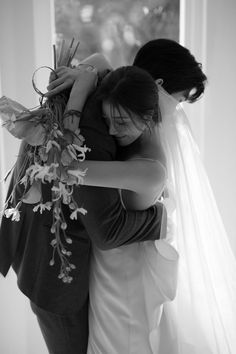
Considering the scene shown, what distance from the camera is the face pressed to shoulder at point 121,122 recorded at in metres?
0.80

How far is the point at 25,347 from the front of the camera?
1394mm

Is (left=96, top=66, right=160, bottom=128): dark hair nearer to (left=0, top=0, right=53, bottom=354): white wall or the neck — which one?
the neck

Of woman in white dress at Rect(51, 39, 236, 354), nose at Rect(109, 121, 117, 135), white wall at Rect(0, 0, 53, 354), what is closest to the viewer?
nose at Rect(109, 121, 117, 135)

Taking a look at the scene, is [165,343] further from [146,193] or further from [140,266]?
[146,193]

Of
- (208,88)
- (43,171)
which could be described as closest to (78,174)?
(43,171)

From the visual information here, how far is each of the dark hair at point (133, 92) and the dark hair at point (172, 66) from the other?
18 centimetres

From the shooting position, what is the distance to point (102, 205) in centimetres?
83

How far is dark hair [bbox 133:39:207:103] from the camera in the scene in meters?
0.96

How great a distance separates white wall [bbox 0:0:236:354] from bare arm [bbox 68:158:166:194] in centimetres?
55

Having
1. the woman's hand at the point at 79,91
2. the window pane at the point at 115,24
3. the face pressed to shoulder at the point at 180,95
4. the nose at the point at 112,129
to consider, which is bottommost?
the nose at the point at 112,129

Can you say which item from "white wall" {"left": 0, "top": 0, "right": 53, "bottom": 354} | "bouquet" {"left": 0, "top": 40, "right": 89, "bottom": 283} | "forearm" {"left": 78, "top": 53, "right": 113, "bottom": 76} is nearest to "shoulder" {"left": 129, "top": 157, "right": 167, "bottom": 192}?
"bouquet" {"left": 0, "top": 40, "right": 89, "bottom": 283}

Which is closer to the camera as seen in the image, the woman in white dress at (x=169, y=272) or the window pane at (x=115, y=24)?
the woman in white dress at (x=169, y=272)

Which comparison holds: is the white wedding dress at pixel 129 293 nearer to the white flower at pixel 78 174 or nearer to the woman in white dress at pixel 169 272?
the woman in white dress at pixel 169 272

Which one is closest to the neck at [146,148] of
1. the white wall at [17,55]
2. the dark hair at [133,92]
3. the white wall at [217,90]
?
the dark hair at [133,92]
